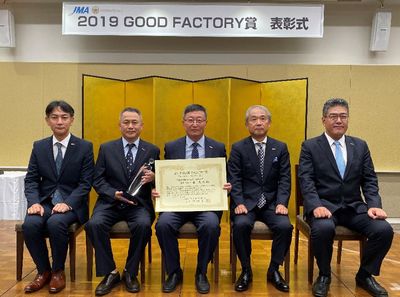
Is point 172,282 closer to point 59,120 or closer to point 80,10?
point 59,120

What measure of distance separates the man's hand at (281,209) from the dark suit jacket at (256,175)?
0.06 m

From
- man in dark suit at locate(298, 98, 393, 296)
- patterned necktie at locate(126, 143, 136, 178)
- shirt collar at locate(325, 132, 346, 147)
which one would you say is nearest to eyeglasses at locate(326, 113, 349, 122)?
man in dark suit at locate(298, 98, 393, 296)

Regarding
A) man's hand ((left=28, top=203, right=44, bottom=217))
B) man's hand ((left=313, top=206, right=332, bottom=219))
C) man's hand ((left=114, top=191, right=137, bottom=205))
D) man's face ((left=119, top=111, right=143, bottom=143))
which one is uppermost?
man's face ((left=119, top=111, right=143, bottom=143))

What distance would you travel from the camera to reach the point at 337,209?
3.23 meters

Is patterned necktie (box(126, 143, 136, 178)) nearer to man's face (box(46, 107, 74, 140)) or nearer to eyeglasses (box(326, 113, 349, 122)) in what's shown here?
man's face (box(46, 107, 74, 140))

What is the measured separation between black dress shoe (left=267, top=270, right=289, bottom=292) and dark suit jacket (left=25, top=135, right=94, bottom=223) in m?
1.55

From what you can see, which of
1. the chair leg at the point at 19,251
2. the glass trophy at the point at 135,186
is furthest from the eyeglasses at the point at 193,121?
the chair leg at the point at 19,251

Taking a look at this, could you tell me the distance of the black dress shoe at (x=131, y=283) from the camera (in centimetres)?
309

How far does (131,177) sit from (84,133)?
2838 millimetres

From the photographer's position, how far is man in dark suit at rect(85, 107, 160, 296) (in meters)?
3.11

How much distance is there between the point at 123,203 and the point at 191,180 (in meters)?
0.57

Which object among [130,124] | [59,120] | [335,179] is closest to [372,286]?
[335,179]

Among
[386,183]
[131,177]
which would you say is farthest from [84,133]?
[386,183]

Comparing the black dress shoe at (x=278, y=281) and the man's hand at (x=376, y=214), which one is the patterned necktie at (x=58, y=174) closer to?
the black dress shoe at (x=278, y=281)
